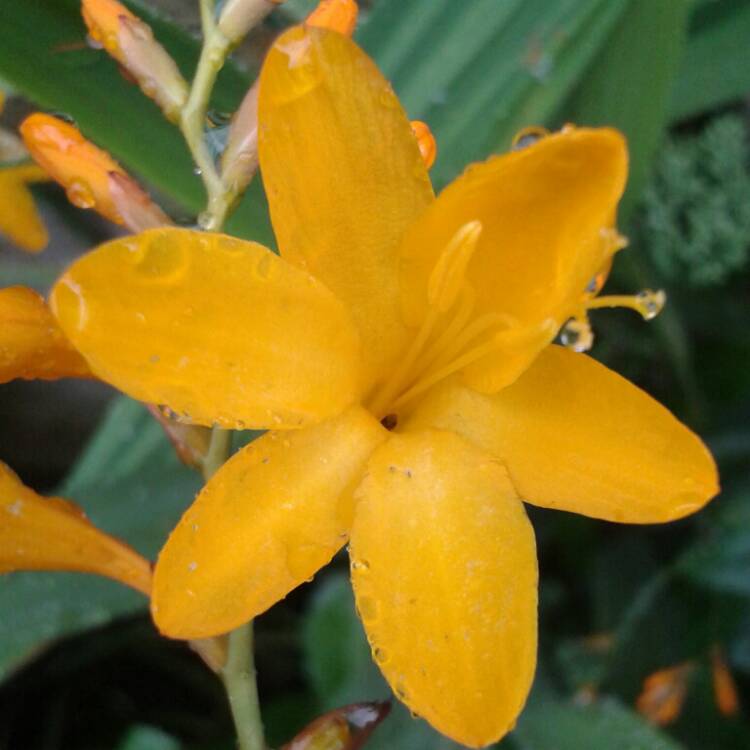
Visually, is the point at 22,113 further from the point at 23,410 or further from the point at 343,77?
the point at 343,77

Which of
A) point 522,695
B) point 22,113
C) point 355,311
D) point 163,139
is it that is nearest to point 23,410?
point 22,113

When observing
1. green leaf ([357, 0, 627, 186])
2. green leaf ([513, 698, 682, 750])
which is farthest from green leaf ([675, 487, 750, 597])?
green leaf ([357, 0, 627, 186])

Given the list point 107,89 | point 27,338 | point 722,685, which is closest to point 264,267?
point 27,338

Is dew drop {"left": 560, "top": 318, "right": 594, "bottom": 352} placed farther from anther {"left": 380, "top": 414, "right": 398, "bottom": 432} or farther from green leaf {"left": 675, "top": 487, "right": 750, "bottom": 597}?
green leaf {"left": 675, "top": 487, "right": 750, "bottom": 597}

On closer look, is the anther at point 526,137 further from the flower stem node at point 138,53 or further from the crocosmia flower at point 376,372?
the flower stem node at point 138,53

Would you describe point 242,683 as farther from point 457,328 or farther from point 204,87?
point 204,87

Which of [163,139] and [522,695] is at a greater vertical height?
[522,695]

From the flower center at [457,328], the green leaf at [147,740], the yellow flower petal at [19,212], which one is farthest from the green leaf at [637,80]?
the green leaf at [147,740]

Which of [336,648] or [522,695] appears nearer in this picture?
[522,695]
